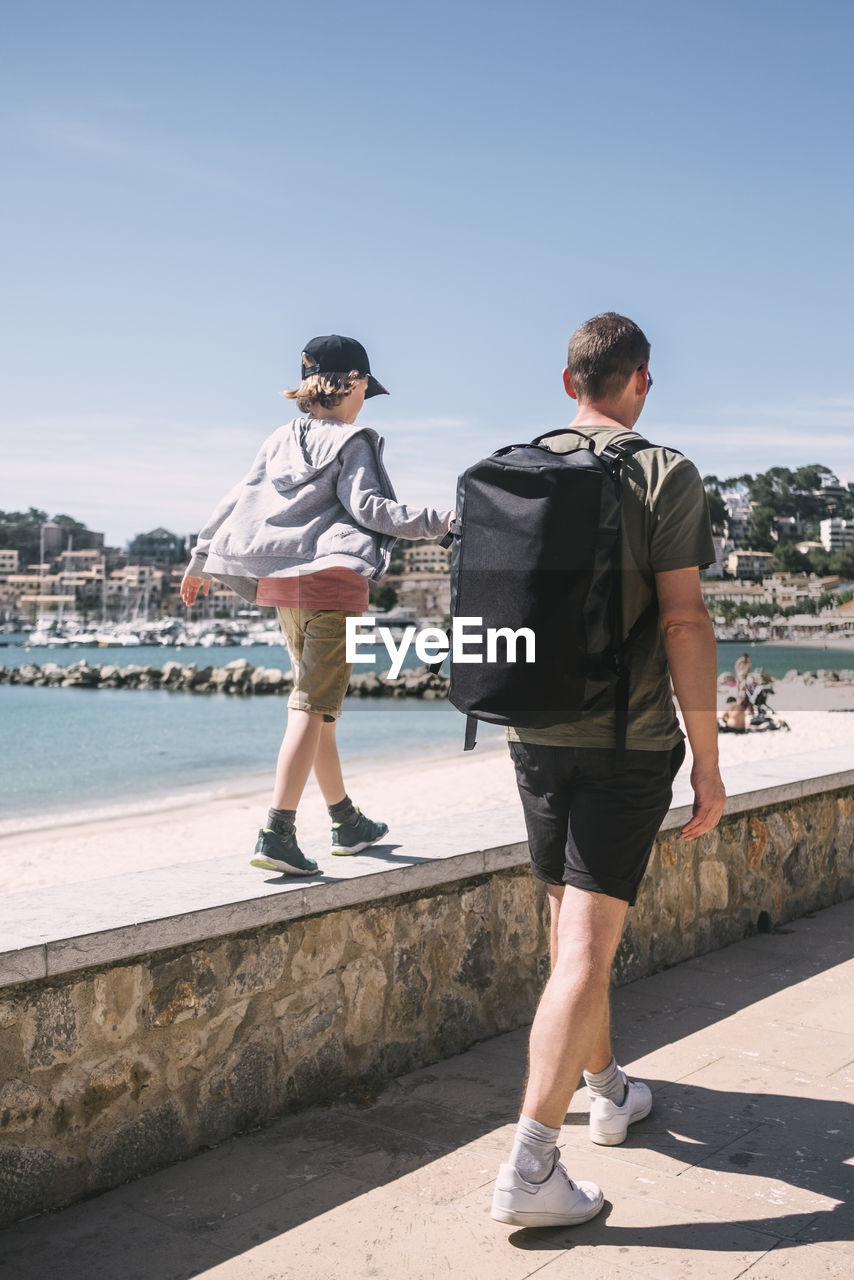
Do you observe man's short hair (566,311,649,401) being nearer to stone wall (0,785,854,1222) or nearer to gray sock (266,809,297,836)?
gray sock (266,809,297,836)

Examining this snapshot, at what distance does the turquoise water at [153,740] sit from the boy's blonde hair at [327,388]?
18.0m

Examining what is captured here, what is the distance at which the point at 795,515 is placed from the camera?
105 meters

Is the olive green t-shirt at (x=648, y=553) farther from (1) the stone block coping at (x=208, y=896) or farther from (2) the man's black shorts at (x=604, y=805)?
(1) the stone block coping at (x=208, y=896)

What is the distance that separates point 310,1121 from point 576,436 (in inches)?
71.2

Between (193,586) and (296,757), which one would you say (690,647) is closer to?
(296,757)

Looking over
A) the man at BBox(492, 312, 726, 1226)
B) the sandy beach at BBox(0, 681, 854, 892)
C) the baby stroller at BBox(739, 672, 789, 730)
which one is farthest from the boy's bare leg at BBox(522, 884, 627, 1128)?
the baby stroller at BBox(739, 672, 789, 730)

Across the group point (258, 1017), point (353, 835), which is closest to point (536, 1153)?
point (258, 1017)

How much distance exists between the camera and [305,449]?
3145 millimetres

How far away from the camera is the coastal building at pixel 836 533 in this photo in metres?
83.5

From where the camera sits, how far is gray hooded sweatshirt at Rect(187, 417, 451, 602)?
3008 millimetres

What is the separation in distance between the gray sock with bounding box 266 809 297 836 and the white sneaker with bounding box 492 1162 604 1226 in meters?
1.02

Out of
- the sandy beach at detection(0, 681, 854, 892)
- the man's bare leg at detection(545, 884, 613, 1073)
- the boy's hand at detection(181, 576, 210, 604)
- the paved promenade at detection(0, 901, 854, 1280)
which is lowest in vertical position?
the sandy beach at detection(0, 681, 854, 892)

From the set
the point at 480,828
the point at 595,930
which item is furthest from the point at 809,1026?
the point at 595,930

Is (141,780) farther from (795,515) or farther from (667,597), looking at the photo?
(795,515)
